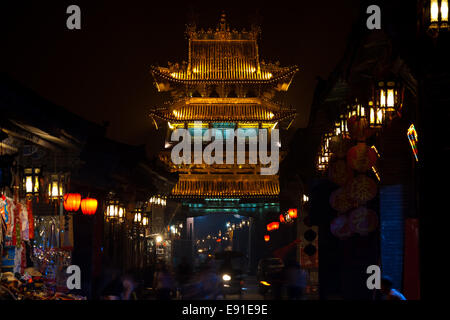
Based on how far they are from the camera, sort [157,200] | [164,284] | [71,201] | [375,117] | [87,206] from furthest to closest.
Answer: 1. [157,200]
2. [87,206]
3. [71,201]
4. [164,284]
5. [375,117]

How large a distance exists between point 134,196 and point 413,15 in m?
18.9

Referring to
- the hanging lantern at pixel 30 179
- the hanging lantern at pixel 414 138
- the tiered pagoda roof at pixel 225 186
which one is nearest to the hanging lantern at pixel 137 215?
the hanging lantern at pixel 30 179

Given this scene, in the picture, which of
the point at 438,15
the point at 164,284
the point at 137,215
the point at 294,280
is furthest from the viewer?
the point at 137,215

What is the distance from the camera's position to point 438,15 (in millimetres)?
10680

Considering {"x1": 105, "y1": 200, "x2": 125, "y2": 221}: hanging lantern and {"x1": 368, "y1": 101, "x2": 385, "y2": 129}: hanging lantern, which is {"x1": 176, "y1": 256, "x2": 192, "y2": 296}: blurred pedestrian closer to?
{"x1": 105, "y1": 200, "x2": 125, "y2": 221}: hanging lantern

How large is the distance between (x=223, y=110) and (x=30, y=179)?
31.1 metres

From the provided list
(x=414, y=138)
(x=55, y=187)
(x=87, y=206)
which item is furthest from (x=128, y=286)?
(x=414, y=138)

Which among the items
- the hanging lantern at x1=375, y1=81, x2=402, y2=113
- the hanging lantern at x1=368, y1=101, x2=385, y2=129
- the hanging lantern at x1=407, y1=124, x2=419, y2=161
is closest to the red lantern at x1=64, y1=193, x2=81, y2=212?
the hanging lantern at x1=368, y1=101, x2=385, y2=129

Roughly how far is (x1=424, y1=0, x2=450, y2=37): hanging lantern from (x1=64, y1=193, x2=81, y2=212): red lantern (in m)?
12.3

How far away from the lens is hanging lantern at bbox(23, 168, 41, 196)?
603 inches

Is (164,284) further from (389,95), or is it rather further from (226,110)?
(226,110)

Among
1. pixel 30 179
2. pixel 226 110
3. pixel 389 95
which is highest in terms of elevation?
pixel 226 110

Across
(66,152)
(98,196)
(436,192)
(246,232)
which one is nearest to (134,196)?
(98,196)

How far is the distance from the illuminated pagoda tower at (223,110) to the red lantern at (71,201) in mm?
24167
